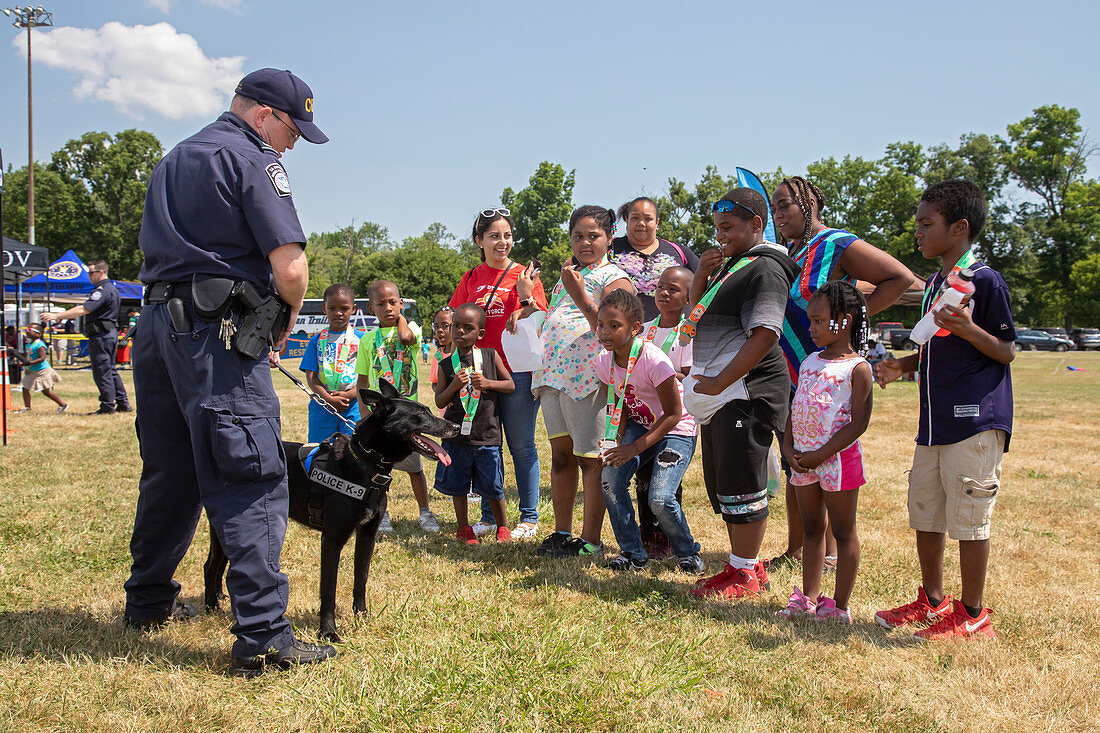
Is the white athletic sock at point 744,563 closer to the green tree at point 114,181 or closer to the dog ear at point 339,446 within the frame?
the dog ear at point 339,446

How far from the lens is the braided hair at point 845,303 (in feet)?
11.7

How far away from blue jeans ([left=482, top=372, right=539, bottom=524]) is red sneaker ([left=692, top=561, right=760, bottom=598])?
1648mm

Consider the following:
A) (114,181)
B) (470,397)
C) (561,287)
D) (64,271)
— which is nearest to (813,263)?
(561,287)

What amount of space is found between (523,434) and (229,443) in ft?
8.88

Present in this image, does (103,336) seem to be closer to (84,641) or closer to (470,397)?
(470,397)

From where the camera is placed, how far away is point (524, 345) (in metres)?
5.09

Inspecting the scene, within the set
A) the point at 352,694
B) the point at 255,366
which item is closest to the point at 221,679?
the point at 352,694

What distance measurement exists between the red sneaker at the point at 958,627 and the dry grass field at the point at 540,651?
9cm

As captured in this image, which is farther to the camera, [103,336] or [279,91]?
[103,336]

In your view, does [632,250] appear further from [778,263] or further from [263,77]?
[263,77]

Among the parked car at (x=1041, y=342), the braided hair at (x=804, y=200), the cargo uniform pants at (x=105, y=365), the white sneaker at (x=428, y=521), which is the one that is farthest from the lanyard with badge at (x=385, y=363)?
the parked car at (x=1041, y=342)

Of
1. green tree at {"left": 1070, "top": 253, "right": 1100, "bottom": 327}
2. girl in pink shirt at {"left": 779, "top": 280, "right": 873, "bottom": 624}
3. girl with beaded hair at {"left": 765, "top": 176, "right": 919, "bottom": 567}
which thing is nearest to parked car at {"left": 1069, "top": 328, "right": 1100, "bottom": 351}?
green tree at {"left": 1070, "top": 253, "right": 1100, "bottom": 327}

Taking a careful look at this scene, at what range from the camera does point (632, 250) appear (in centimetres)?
555

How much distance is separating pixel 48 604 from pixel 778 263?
14.5 feet
